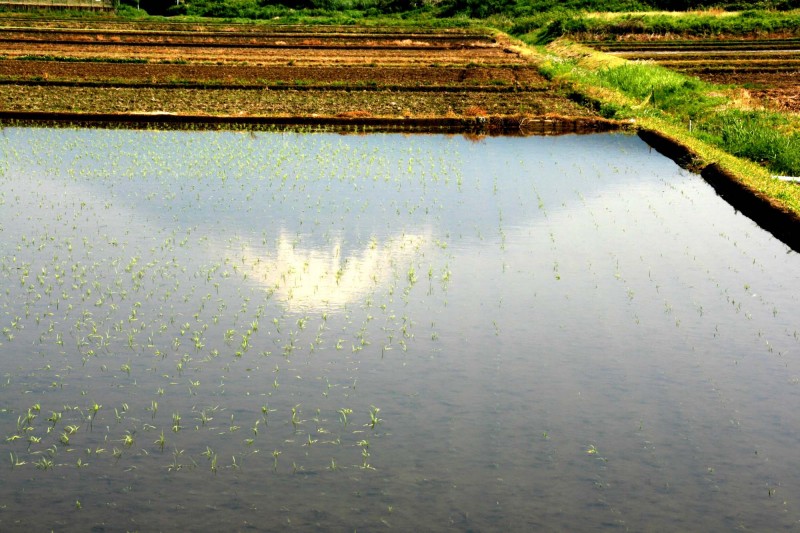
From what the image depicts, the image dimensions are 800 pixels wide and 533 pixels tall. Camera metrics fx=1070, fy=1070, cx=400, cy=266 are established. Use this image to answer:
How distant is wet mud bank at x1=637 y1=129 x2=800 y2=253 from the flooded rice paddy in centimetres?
18

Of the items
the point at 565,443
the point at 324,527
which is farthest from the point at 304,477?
the point at 565,443

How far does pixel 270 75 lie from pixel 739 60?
1395 centimetres

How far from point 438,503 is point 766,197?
7.75 metres

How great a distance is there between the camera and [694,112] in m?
19.2

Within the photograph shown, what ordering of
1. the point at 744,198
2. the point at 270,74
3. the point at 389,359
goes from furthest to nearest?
1. the point at 270,74
2. the point at 744,198
3. the point at 389,359

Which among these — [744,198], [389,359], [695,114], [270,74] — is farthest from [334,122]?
[389,359]

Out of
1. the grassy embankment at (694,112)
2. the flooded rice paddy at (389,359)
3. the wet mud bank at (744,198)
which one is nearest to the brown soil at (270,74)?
the grassy embankment at (694,112)

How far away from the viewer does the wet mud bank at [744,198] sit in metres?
10.4

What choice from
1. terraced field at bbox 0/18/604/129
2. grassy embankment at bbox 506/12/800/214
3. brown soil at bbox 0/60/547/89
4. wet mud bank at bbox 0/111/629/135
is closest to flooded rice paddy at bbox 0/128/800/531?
grassy embankment at bbox 506/12/800/214

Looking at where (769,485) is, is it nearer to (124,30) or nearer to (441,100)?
(441,100)

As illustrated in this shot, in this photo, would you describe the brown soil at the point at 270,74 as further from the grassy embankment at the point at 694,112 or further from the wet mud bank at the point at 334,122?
the wet mud bank at the point at 334,122

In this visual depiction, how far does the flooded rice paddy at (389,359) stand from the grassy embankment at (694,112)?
4.91 feet

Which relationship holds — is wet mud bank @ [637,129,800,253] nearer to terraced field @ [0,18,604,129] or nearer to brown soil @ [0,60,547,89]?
terraced field @ [0,18,604,129]

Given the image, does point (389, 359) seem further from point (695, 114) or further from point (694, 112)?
point (694, 112)
